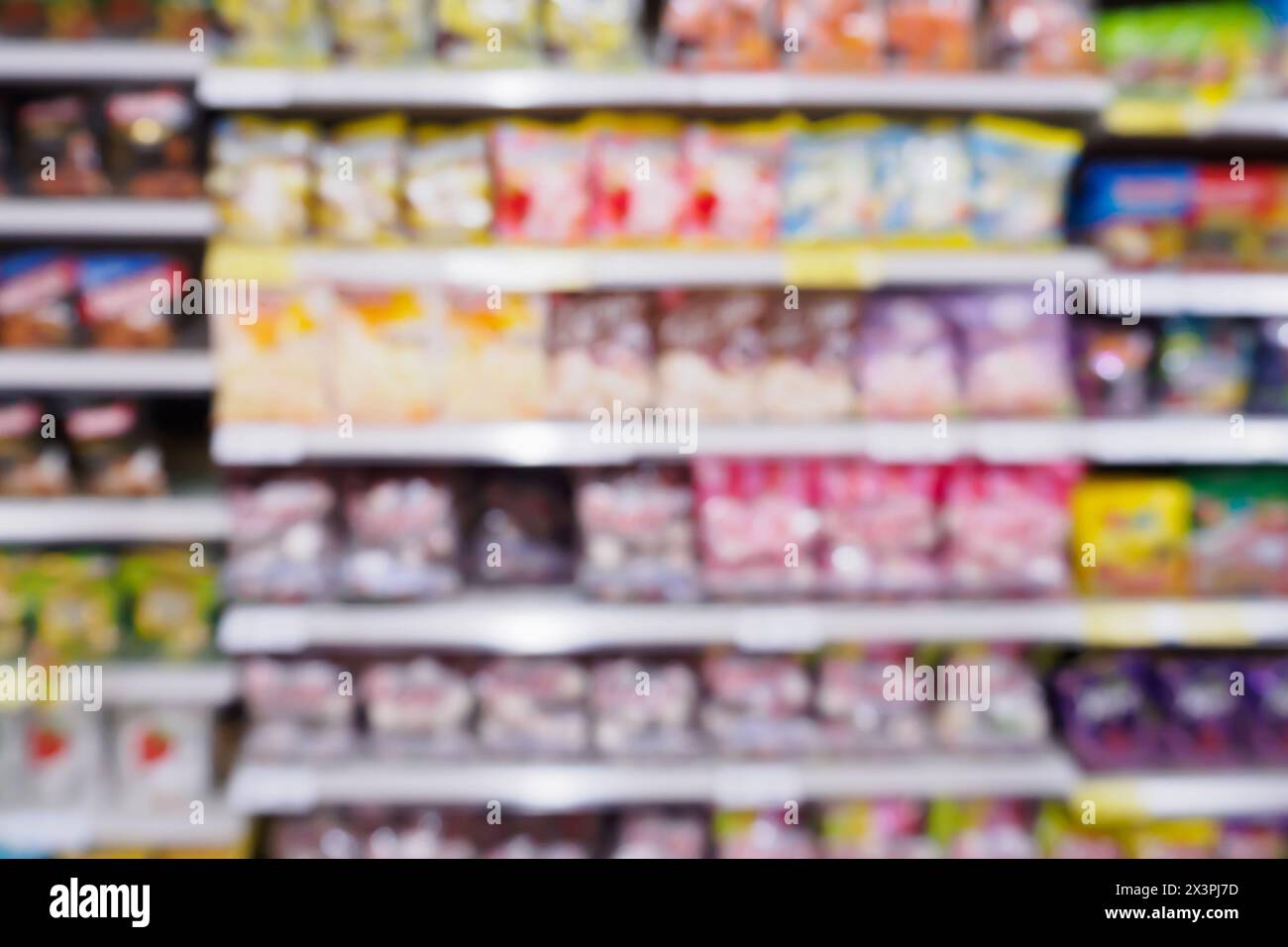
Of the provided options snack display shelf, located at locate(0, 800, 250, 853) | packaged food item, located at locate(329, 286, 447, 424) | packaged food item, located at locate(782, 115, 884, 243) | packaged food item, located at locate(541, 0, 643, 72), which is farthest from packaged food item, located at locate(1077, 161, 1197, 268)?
snack display shelf, located at locate(0, 800, 250, 853)

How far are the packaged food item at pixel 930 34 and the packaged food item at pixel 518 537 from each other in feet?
3.65

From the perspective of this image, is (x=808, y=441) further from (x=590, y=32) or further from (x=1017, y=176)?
(x=590, y=32)

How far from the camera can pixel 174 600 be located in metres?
1.97

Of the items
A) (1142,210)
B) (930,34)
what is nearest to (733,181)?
(930,34)

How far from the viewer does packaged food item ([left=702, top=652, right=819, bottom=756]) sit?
197 cm

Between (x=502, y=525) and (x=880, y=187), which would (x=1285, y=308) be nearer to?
(x=880, y=187)

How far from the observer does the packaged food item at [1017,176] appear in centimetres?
183

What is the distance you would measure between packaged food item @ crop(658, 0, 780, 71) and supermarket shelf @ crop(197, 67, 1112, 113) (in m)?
0.07

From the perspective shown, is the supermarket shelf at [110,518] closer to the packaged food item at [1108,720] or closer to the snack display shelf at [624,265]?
the snack display shelf at [624,265]

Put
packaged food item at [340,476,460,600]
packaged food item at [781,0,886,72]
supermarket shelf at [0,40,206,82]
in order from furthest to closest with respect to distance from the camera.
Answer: packaged food item at [340,476,460,600]
packaged food item at [781,0,886,72]
supermarket shelf at [0,40,206,82]

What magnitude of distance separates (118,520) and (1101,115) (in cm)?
197

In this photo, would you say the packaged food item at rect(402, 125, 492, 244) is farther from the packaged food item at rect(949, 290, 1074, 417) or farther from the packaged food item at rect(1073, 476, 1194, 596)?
the packaged food item at rect(1073, 476, 1194, 596)

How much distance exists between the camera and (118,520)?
1.84 meters

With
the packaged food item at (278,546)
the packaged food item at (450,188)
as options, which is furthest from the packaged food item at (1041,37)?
the packaged food item at (278,546)
